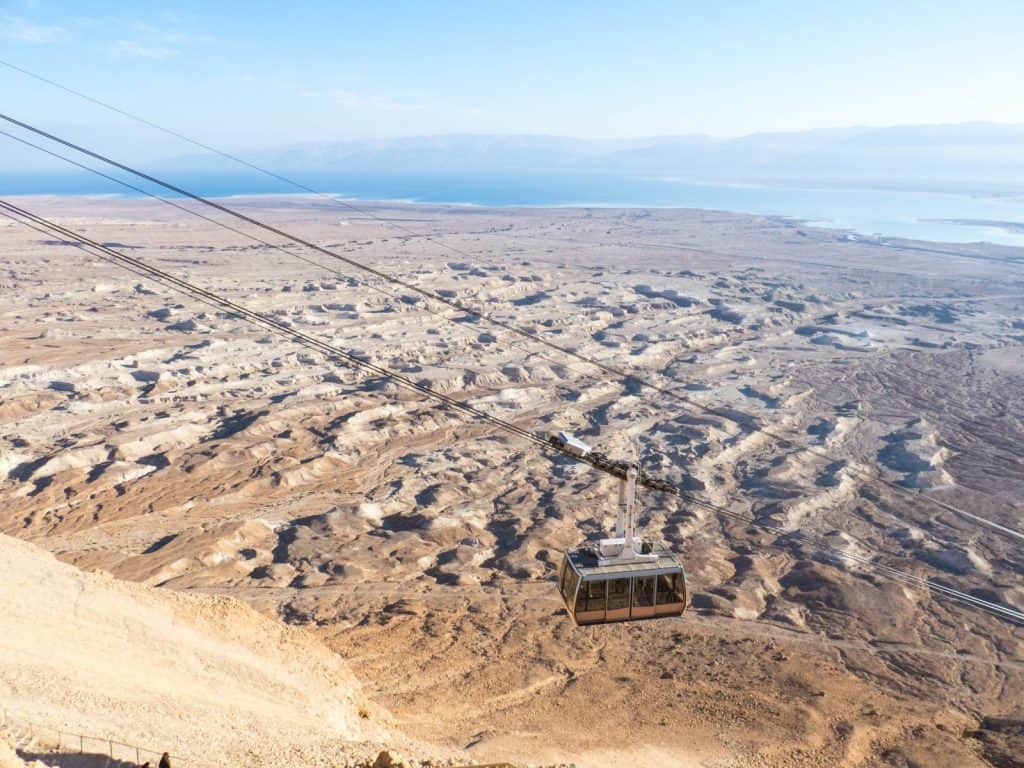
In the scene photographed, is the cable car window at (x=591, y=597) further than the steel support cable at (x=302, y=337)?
Yes

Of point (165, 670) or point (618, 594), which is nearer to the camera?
point (618, 594)

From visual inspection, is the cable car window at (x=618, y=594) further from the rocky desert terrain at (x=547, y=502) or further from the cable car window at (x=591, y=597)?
the rocky desert terrain at (x=547, y=502)

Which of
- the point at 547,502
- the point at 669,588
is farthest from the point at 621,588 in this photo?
the point at 547,502

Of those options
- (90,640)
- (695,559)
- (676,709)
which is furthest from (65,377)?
(676,709)

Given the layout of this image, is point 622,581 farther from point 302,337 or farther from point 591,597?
point 302,337

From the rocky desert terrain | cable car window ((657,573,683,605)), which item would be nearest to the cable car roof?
cable car window ((657,573,683,605))

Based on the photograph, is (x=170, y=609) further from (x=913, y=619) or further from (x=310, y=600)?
(x=913, y=619)

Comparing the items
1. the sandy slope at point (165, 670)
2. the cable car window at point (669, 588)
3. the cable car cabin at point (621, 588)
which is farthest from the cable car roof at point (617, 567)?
the sandy slope at point (165, 670)
